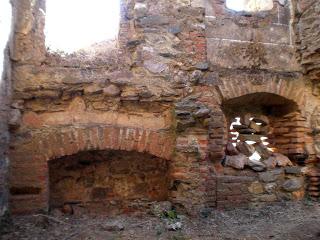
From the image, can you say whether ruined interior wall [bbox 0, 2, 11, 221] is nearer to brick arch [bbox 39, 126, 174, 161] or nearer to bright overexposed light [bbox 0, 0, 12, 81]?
bright overexposed light [bbox 0, 0, 12, 81]

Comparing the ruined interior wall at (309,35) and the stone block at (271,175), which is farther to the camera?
the ruined interior wall at (309,35)

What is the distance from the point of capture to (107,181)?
4.15 meters

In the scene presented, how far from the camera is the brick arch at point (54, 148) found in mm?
3646

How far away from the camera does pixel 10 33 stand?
367 cm

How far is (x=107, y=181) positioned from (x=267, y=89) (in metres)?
2.52

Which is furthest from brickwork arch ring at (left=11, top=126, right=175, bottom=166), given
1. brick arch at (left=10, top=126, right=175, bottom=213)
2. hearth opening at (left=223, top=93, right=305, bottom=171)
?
hearth opening at (left=223, top=93, right=305, bottom=171)

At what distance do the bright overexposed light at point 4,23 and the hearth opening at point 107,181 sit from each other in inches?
53.5

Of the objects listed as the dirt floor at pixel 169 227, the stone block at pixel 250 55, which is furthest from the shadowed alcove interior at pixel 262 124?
the dirt floor at pixel 169 227

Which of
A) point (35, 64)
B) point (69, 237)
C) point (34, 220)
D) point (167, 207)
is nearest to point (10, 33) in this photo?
point (35, 64)

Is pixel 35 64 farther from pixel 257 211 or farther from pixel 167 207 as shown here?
pixel 257 211

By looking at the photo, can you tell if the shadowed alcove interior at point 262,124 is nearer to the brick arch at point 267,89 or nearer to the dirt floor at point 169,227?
the brick arch at point 267,89

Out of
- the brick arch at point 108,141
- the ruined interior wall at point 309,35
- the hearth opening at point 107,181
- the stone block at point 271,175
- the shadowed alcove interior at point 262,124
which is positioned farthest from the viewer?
the shadowed alcove interior at point 262,124

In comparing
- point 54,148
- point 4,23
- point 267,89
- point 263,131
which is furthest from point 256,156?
point 4,23

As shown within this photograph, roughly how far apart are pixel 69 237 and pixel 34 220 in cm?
48
